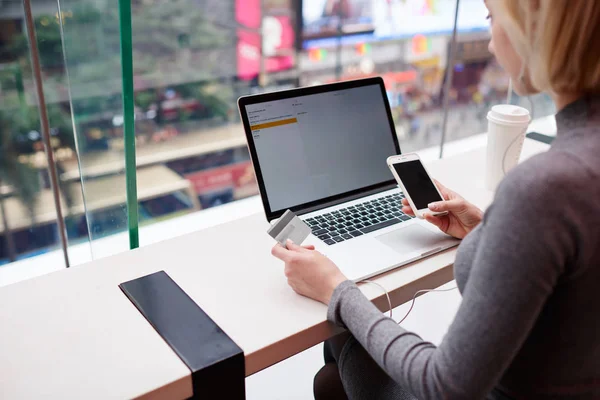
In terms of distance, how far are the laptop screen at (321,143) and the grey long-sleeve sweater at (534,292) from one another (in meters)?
0.50

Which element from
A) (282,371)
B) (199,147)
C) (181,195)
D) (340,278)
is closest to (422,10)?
(199,147)

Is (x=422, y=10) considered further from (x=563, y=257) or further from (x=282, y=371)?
(x=563, y=257)

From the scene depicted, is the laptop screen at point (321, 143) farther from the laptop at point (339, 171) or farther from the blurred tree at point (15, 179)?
the blurred tree at point (15, 179)

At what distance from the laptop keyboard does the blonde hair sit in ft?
1.78

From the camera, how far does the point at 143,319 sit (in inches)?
33.8

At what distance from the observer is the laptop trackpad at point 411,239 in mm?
1062

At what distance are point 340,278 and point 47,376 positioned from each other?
0.48m

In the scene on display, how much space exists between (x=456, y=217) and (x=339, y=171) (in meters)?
0.29

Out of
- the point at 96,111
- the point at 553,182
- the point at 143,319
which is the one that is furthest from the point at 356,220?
the point at 96,111

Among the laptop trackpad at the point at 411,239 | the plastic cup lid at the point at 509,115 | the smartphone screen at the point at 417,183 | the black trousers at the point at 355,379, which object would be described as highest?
the plastic cup lid at the point at 509,115

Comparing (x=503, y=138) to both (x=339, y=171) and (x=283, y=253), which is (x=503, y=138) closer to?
(x=339, y=171)

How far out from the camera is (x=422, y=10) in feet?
19.9

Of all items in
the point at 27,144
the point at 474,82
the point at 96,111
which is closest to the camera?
the point at 96,111

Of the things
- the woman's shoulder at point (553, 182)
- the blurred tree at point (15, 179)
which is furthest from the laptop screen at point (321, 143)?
the blurred tree at point (15, 179)
